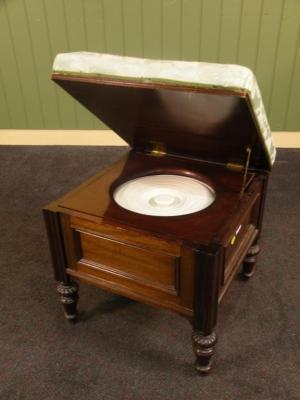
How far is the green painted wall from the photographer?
6.83ft

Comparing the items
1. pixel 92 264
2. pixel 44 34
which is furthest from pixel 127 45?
pixel 92 264

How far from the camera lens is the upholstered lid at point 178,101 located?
0.73 metres

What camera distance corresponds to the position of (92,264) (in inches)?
39.3

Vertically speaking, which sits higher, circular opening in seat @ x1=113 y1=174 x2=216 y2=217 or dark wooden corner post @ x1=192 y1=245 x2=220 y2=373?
circular opening in seat @ x1=113 y1=174 x2=216 y2=217

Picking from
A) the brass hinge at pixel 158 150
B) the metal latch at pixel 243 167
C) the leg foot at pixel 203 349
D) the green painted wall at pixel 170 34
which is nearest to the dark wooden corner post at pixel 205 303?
the leg foot at pixel 203 349

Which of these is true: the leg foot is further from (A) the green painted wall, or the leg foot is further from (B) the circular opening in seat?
(A) the green painted wall

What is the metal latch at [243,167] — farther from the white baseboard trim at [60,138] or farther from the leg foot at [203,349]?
the white baseboard trim at [60,138]

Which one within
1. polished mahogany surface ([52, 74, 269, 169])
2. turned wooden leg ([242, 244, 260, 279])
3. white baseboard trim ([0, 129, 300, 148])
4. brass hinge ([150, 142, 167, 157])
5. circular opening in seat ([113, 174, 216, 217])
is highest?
polished mahogany surface ([52, 74, 269, 169])

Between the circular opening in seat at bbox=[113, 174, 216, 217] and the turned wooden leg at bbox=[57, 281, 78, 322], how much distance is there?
11.8 inches

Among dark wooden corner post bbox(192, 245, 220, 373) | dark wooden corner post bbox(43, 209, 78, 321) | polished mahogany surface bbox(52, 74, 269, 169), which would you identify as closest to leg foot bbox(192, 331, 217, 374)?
dark wooden corner post bbox(192, 245, 220, 373)

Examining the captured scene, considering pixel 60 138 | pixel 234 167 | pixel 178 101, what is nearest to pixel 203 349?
pixel 234 167

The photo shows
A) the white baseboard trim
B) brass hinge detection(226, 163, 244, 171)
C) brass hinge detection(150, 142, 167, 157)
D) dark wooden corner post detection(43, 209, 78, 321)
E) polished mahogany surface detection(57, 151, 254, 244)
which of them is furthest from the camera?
the white baseboard trim

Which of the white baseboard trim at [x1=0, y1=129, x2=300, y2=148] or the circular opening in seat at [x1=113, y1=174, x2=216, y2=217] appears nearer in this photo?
the circular opening in seat at [x1=113, y1=174, x2=216, y2=217]

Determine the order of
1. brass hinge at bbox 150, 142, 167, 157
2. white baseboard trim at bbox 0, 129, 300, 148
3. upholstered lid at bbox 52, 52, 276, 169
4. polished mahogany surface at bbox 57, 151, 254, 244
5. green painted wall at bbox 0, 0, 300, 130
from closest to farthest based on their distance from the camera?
upholstered lid at bbox 52, 52, 276, 169
polished mahogany surface at bbox 57, 151, 254, 244
brass hinge at bbox 150, 142, 167, 157
green painted wall at bbox 0, 0, 300, 130
white baseboard trim at bbox 0, 129, 300, 148
